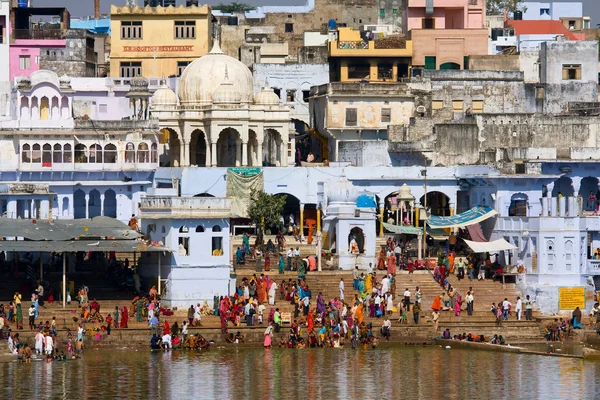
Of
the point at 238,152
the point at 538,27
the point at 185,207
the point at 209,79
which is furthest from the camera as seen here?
the point at 538,27

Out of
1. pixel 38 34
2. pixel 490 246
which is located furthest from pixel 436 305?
pixel 38 34

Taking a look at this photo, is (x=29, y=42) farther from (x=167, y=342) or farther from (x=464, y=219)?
(x=167, y=342)

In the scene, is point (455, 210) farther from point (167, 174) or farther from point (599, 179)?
point (167, 174)

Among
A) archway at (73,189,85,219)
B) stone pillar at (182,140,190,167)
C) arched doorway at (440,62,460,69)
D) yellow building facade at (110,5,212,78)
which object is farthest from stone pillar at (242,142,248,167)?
arched doorway at (440,62,460,69)

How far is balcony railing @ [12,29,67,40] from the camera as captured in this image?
8900cm

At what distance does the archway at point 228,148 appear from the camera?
2943 inches

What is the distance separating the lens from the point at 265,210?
6944 cm

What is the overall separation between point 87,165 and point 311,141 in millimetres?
14899

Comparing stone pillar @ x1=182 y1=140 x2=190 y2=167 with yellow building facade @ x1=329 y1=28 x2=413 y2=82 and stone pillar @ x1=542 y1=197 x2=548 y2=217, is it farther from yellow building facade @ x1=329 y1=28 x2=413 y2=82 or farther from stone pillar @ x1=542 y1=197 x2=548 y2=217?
stone pillar @ x1=542 y1=197 x2=548 y2=217

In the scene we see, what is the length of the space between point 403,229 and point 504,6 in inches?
1726

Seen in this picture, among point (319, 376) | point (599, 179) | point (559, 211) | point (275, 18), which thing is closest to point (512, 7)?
point (275, 18)

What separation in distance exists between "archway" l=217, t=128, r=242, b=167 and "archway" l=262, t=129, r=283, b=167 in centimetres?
142

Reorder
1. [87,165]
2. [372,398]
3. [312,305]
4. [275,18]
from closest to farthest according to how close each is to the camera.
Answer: [372,398]
[312,305]
[87,165]
[275,18]

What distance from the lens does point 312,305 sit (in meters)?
60.6
